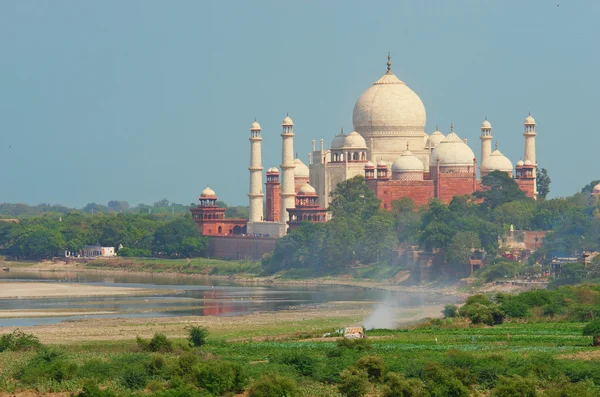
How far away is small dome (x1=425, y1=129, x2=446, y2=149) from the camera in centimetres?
9500

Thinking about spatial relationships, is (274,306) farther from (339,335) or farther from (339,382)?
(339,382)

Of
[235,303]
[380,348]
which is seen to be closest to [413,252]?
[235,303]

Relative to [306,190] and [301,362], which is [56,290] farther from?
[301,362]

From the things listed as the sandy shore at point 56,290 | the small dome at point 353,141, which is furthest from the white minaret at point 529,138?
the sandy shore at point 56,290

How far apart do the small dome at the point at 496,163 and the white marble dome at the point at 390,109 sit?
4.53 meters

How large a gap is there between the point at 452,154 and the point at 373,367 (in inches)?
2308

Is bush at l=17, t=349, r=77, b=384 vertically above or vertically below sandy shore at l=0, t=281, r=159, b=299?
below

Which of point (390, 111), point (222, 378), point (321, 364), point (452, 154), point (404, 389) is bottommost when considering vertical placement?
point (404, 389)

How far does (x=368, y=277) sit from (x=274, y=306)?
17.7 metres

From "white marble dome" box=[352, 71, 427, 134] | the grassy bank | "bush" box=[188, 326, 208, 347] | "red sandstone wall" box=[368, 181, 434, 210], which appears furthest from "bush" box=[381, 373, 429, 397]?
"white marble dome" box=[352, 71, 427, 134]

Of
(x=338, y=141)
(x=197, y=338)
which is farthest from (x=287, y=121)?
(x=197, y=338)

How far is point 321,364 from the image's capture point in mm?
34469

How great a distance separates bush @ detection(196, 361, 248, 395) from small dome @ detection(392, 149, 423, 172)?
58571mm

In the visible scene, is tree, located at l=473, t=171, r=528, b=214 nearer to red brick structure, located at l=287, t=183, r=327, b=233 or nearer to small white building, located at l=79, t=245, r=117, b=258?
red brick structure, located at l=287, t=183, r=327, b=233
